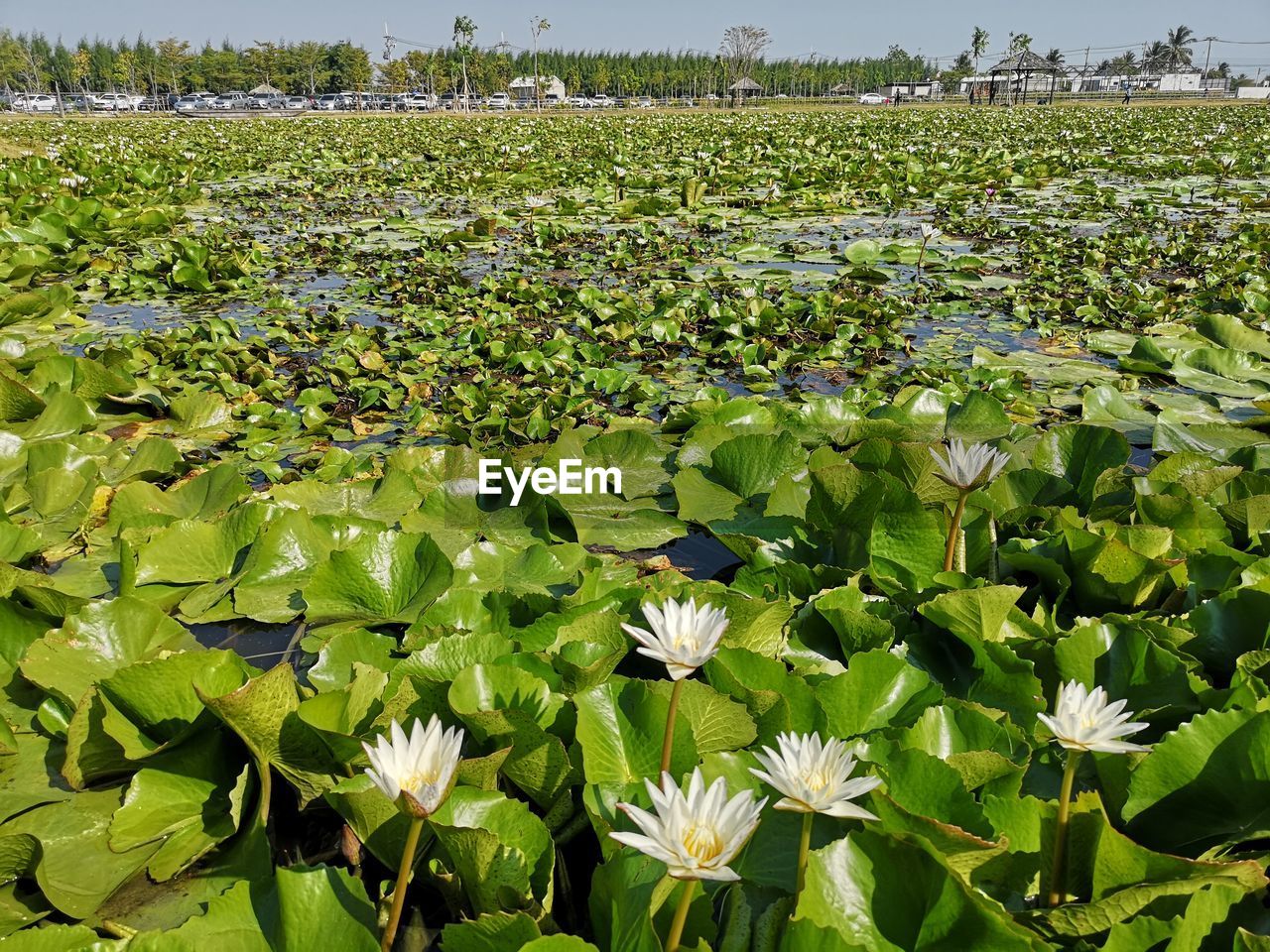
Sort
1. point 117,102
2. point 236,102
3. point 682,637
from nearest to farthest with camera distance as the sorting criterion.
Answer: point 682,637, point 236,102, point 117,102

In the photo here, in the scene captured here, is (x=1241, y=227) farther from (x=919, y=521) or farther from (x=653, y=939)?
(x=653, y=939)

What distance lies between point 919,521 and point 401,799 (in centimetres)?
110

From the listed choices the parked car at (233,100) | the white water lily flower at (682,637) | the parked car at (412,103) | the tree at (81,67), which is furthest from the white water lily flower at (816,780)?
the tree at (81,67)

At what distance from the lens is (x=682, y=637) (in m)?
0.83

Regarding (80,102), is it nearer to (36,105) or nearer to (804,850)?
(36,105)

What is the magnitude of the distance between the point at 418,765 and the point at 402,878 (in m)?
0.13

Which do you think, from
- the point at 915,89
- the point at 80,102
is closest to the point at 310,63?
the point at 80,102

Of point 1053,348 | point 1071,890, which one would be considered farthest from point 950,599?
point 1053,348

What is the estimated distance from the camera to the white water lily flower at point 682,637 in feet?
2.57

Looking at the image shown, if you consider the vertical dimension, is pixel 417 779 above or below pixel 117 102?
below

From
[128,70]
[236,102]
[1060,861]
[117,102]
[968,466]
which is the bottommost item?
[1060,861]

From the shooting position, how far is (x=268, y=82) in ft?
201

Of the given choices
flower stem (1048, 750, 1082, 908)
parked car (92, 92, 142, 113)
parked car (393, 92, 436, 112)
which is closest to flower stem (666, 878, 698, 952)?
flower stem (1048, 750, 1082, 908)

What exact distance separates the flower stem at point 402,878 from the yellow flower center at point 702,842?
0.21 metres
